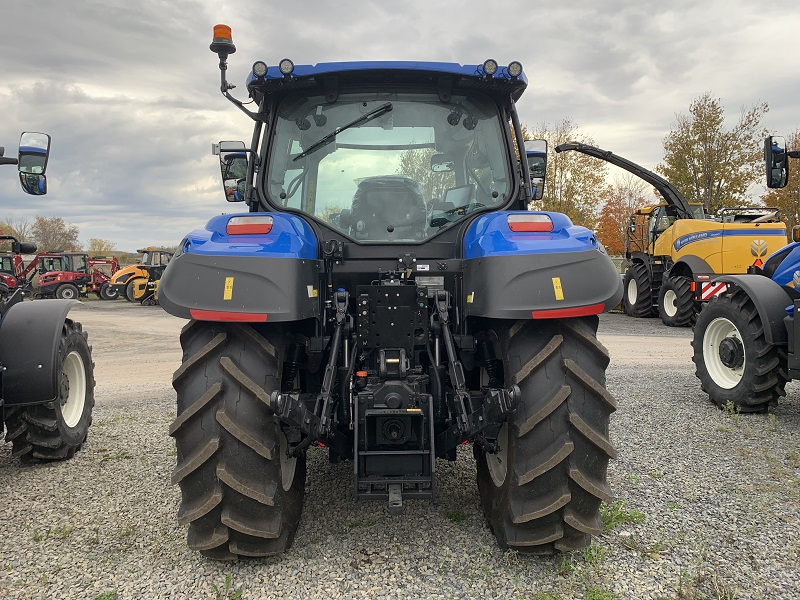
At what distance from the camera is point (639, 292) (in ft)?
53.9

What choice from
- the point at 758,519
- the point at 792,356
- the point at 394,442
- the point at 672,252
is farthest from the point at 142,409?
the point at 672,252

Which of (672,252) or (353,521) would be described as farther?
(672,252)

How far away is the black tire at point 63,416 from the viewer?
4598 mm

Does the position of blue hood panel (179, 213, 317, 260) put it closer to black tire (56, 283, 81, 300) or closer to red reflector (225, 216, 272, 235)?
red reflector (225, 216, 272, 235)

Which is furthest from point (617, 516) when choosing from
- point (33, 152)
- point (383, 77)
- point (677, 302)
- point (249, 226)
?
point (677, 302)

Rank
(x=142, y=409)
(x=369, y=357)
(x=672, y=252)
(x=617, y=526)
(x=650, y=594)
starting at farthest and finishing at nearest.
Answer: (x=672, y=252) → (x=142, y=409) → (x=617, y=526) → (x=369, y=357) → (x=650, y=594)

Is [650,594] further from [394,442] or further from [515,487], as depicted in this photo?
[394,442]

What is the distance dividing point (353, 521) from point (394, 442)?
0.84 m

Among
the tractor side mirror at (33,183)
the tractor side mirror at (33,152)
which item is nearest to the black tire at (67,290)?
the tractor side mirror at (33,183)

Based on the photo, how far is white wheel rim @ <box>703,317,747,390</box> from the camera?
252 inches

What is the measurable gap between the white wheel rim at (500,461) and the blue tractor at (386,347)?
13mm

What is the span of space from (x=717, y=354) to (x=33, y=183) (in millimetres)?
6426

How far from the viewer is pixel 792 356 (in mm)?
5414

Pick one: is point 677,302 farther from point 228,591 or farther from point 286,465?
point 228,591
